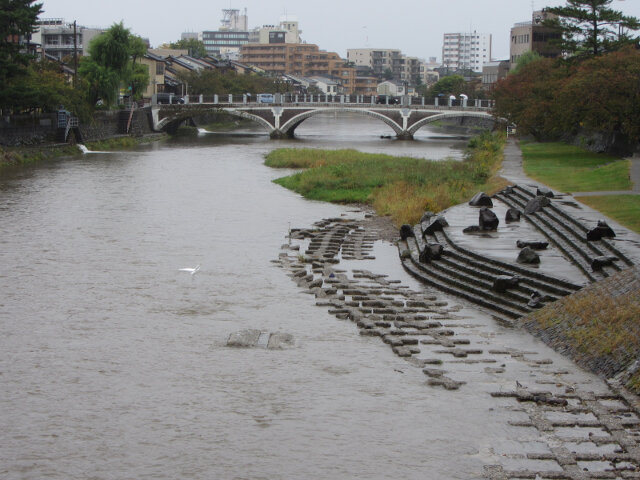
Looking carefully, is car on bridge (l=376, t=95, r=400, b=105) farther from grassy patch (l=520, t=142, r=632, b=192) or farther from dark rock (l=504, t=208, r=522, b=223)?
dark rock (l=504, t=208, r=522, b=223)

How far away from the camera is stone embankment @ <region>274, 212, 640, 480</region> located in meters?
13.0

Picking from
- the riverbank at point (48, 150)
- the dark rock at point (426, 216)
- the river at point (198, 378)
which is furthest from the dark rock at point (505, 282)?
the riverbank at point (48, 150)

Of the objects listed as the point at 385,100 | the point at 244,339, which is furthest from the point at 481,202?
the point at 385,100

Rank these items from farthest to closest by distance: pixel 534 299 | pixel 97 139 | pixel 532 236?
pixel 97 139 → pixel 532 236 → pixel 534 299

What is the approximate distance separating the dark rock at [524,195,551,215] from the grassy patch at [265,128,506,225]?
4473 mm

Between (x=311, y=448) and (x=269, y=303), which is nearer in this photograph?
(x=311, y=448)

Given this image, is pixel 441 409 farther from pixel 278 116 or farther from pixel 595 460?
pixel 278 116

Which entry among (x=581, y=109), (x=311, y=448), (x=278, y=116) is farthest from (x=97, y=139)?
(x=311, y=448)

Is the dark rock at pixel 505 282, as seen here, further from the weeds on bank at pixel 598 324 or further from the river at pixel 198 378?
the weeds on bank at pixel 598 324

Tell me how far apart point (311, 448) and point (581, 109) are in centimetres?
3459

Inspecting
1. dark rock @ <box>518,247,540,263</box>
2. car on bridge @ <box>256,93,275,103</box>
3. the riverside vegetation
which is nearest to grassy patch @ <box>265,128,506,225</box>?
the riverside vegetation

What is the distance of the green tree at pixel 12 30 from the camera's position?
53906mm

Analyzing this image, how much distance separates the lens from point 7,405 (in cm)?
1537

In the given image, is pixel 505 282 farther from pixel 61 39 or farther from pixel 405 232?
→ pixel 61 39
